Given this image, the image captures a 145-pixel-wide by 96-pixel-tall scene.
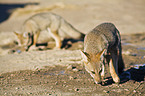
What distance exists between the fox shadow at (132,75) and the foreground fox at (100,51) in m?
0.32

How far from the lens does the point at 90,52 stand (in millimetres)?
4316

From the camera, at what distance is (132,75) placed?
582 centimetres

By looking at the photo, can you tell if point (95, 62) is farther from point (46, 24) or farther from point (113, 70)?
point (46, 24)

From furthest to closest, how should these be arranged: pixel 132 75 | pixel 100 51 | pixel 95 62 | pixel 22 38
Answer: pixel 22 38 < pixel 132 75 < pixel 100 51 < pixel 95 62

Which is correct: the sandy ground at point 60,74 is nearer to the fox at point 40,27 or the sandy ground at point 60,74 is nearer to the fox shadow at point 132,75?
the fox shadow at point 132,75

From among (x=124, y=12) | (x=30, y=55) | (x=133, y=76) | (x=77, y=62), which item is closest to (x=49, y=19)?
(x=30, y=55)

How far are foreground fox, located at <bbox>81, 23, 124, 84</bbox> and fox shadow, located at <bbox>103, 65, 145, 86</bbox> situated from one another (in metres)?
0.32

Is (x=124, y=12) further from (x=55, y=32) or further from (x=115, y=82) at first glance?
(x=115, y=82)

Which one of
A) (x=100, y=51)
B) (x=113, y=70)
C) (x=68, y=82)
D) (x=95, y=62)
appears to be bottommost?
(x=68, y=82)

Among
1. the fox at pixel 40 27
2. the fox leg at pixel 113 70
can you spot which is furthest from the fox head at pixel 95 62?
the fox at pixel 40 27

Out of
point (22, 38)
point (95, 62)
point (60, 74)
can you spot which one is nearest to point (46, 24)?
point (22, 38)

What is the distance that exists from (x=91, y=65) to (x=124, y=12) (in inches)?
589

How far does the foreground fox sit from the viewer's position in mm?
4176

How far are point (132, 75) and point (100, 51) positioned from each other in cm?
205
